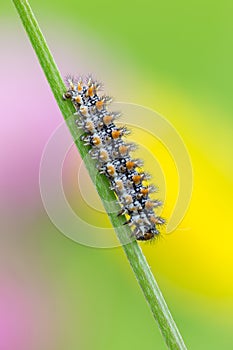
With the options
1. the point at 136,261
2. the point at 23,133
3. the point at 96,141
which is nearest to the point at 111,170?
the point at 96,141

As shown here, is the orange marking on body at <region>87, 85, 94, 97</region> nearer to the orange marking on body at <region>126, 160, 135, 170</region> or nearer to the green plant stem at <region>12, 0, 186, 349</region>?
the orange marking on body at <region>126, 160, 135, 170</region>

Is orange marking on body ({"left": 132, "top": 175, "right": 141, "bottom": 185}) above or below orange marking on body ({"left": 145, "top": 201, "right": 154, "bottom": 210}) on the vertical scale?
above

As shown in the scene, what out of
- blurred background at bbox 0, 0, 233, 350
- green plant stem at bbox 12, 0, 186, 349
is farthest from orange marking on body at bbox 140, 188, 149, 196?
blurred background at bbox 0, 0, 233, 350

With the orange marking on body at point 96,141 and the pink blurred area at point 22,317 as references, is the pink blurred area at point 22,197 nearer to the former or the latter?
the pink blurred area at point 22,317

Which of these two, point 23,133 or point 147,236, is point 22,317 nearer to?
point 23,133

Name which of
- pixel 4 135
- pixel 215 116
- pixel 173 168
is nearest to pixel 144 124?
pixel 173 168
